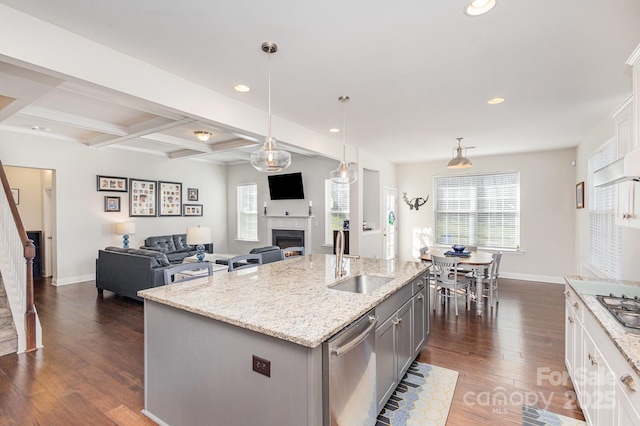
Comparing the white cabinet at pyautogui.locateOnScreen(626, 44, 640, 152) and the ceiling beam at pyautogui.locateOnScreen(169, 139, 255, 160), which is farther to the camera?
the ceiling beam at pyautogui.locateOnScreen(169, 139, 255, 160)

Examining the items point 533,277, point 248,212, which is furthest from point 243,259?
point 533,277

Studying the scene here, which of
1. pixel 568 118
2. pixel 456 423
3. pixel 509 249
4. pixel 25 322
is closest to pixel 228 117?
pixel 25 322

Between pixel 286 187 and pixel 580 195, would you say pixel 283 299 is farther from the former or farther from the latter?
pixel 286 187

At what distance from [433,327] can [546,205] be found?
4291mm

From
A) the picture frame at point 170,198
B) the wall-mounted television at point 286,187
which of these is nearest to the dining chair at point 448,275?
the wall-mounted television at point 286,187

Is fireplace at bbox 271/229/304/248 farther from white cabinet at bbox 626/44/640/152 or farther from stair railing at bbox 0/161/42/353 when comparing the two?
white cabinet at bbox 626/44/640/152

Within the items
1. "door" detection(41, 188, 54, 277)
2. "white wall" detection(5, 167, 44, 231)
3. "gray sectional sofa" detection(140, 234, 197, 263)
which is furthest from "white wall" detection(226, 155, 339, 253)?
"white wall" detection(5, 167, 44, 231)

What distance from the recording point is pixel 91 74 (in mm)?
2391

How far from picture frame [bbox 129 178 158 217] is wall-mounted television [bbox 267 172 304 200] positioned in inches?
109

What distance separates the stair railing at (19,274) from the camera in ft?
10.6

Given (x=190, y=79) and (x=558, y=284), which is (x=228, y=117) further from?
(x=558, y=284)

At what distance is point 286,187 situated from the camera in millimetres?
7941

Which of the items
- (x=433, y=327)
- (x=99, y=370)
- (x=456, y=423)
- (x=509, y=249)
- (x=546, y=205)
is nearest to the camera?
(x=456, y=423)

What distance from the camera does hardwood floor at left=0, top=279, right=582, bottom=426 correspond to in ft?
7.43
